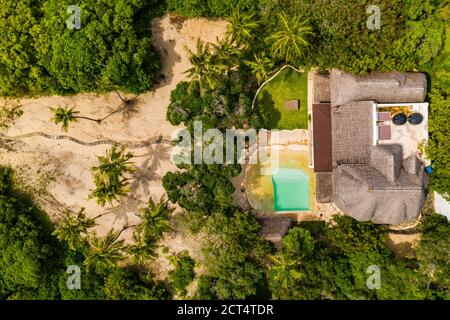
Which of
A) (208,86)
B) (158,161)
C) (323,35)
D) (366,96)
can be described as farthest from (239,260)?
(323,35)

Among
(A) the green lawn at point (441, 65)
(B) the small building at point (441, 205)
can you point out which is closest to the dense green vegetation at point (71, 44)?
(A) the green lawn at point (441, 65)

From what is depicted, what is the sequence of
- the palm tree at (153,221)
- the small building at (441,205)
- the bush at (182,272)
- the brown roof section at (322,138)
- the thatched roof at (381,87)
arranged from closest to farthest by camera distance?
the palm tree at (153,221), the thatched roof at (381,87), the brown roof section at (322,138), the small building at (441,205), the bush at (182,272)

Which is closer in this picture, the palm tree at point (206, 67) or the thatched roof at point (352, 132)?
the palm tree at point (206, 67)

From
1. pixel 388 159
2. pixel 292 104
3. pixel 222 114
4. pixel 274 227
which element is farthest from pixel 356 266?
pixel 222 114

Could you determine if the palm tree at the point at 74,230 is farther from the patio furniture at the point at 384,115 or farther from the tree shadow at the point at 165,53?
the patio furniture at the point at 384,115

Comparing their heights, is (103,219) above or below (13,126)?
below

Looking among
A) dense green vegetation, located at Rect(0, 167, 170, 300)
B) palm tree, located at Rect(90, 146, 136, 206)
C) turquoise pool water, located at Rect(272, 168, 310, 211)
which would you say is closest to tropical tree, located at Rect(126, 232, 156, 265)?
dense green vegetation, located at Rect(0, 167, 170, 300)

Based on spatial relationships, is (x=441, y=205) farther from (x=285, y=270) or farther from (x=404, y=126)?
(x=285, y=270)
